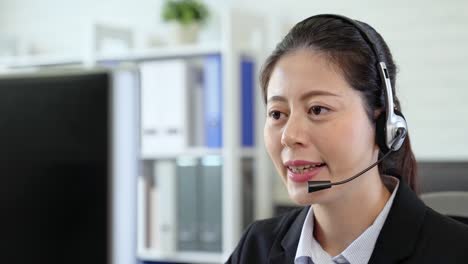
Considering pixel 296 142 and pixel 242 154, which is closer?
pixel 296 142

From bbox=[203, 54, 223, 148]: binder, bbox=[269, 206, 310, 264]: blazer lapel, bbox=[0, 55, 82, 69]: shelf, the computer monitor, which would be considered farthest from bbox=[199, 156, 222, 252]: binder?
the computer monitor

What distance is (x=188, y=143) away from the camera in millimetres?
2857

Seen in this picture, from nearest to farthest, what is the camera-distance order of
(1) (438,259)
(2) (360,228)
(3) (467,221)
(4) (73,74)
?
(4) (73,74), (1) (438,259), (2) (360,228), (3) (467,221)

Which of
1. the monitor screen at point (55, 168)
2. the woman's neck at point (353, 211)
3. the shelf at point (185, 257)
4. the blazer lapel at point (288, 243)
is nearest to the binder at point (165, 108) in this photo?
the shelf at point (185, 257)

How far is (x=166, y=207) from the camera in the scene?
2871 millimetres

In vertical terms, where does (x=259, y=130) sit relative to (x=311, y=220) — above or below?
above

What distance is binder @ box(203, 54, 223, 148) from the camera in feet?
9.21

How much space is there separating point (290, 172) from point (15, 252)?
622mm

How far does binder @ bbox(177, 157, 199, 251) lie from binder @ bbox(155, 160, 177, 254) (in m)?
0.02

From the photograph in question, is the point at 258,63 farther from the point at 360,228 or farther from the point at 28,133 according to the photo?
the point at 28,133

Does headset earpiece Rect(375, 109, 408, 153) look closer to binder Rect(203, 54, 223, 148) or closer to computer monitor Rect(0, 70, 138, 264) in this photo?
computer monitor Rect(0, 70, 138, 264)

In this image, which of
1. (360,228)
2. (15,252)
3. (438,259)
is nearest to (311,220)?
(360,228)

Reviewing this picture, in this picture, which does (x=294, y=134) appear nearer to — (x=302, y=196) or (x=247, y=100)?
(x=302, y=196)

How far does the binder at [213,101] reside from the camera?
9.21 ft
